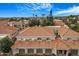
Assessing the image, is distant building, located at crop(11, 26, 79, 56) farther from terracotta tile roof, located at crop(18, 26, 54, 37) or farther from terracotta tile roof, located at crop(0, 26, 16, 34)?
terracotta tile roof, located at crop(0, 26, 16, 34)

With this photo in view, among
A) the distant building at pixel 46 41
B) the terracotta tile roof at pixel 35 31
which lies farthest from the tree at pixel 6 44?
the terracotta tile roof at pixel 35 31

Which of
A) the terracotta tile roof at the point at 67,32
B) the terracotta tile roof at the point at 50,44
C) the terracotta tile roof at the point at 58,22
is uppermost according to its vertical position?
the terracotta tile roof at the point at 58,22

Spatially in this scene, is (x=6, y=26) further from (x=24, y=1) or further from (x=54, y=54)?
(x=54, y=54)

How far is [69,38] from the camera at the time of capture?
4.04 m

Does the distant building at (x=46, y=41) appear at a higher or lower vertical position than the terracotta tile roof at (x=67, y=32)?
lower

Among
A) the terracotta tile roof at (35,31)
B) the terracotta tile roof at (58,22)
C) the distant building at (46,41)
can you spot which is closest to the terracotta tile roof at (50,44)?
the distant building at (46,41)

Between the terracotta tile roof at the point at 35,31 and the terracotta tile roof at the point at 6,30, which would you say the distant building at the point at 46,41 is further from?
the terracotta tile roof at the point at 6,30

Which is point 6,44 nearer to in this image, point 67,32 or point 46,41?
point 46,41

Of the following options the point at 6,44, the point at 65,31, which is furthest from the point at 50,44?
the point at 6,44

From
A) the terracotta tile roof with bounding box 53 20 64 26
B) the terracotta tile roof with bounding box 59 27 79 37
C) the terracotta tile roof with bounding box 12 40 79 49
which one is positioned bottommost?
the terracotta tile roof with bounding box 12 40 79 49

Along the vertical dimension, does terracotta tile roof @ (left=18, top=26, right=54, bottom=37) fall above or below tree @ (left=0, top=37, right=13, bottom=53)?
above

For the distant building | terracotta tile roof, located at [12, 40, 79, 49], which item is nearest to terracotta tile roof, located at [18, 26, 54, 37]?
the distant building

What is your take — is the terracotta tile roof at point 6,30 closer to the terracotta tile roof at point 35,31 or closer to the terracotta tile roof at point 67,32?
the terracotta tile roof at point 35,31

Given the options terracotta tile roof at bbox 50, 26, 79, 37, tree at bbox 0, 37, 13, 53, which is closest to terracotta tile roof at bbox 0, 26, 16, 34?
tree at bbox 0, 37, 13, 53
